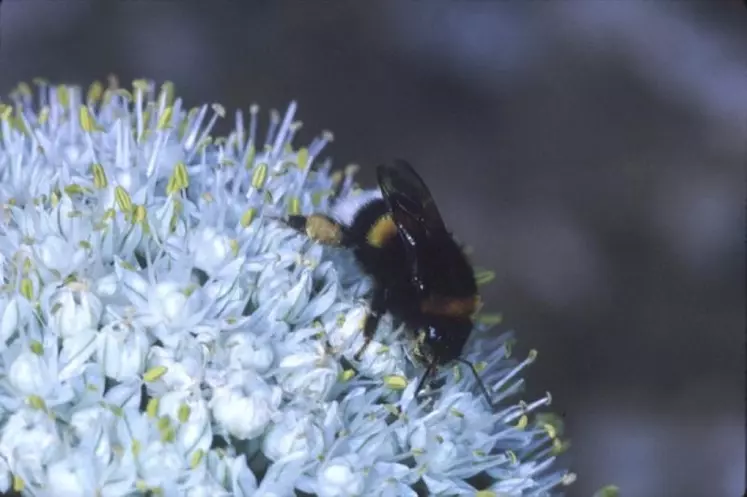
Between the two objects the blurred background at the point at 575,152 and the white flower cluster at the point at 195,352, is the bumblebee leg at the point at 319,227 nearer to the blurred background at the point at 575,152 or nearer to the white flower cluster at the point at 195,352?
the white flower cluster at the point at 195,352

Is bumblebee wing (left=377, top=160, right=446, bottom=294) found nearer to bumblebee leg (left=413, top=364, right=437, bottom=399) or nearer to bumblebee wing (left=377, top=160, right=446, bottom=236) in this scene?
→ bumblebee wing (left=377, top=160, right=446, bottom=236)

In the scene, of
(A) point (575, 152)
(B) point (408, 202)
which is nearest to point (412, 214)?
(B) point (408, 202)

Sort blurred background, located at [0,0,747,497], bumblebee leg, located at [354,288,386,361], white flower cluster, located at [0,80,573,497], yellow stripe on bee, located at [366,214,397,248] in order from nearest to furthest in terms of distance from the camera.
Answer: white flower cluster, located at [0,80,573,497]
bumblebee leg, located at [354,288,386,361]
yellow stripe on bee, located at [366,214,397,248]
blurred background, located at [0,0,747,497]

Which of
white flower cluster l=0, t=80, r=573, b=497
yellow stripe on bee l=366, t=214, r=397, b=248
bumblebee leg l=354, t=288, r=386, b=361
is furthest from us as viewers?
yellow stripe on bee l=366, t=214, r=397, b=248

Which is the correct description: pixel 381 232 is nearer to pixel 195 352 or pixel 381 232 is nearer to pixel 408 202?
Answer: pixel 408 202

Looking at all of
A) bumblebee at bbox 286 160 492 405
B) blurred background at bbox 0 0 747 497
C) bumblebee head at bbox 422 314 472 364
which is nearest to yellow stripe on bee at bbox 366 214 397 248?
bumblebee at bbox 286 160 492 405

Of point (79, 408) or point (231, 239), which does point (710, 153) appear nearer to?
point (231, 239)
